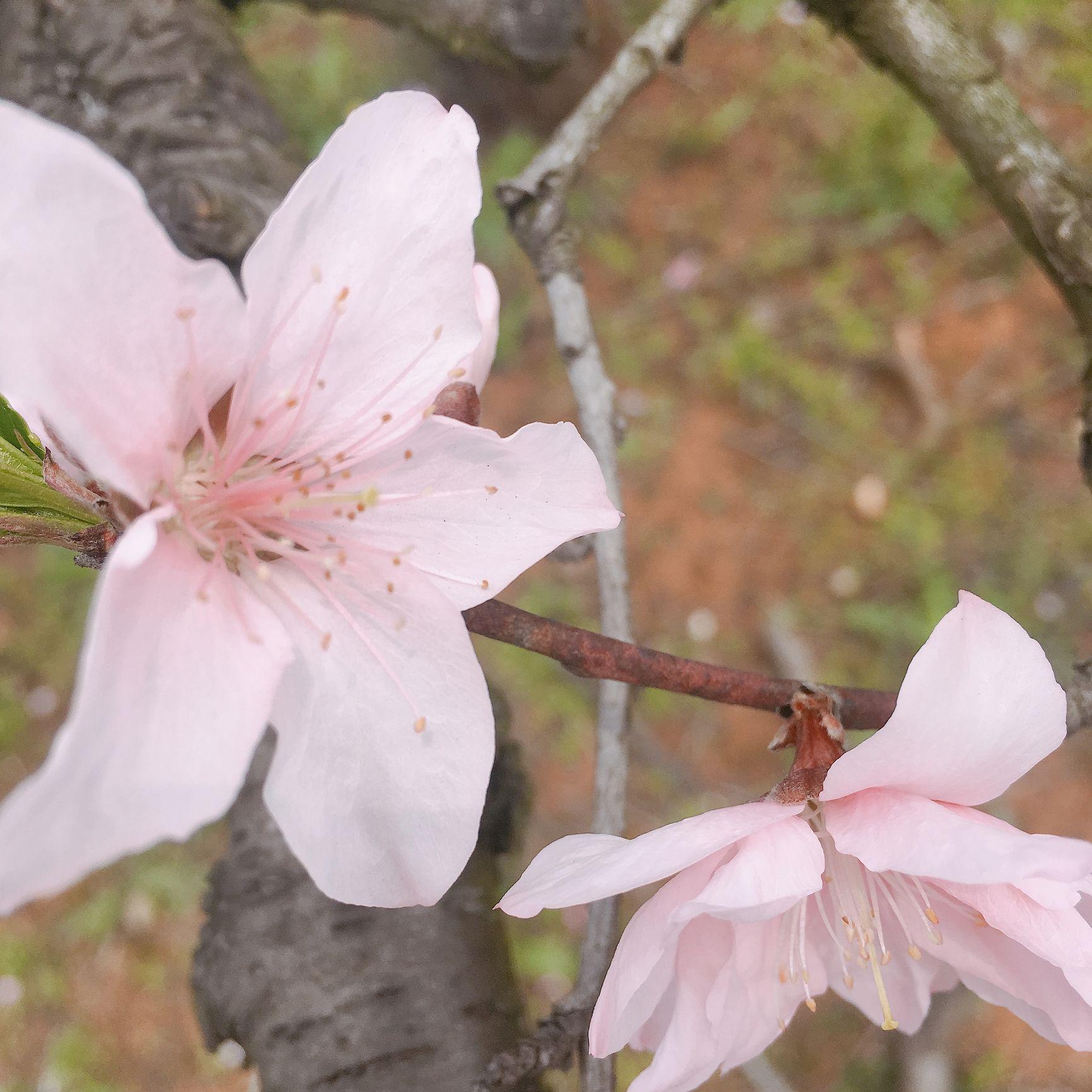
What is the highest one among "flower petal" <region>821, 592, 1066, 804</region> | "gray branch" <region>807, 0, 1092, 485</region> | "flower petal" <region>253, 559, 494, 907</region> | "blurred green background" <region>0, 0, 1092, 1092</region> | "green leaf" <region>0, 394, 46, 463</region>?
"gray branch" <region>807, 0, 1092, 485</region>

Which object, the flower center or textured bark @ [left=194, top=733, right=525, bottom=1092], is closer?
the flower center

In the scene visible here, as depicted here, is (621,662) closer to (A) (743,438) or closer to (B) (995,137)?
(B) (995,137)

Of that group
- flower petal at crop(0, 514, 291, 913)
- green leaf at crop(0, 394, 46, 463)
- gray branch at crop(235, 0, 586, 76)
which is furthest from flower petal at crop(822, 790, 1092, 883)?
gray branch at crop(235, 0, 586, 76)

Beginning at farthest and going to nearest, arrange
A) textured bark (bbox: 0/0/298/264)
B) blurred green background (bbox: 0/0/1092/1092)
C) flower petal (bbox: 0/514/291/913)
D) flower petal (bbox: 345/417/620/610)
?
blurred green background (bbox: 0/0/1092/1092), textured bark (bbox: 0/0/298/264), flower petal (bbox: 345/417/620/610), flower petal (bbox: 0/514/291/913)

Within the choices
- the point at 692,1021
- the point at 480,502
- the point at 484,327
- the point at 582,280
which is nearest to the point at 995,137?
the point at 582,280

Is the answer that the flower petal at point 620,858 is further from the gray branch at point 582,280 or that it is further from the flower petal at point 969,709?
the gray branch at point 582,280

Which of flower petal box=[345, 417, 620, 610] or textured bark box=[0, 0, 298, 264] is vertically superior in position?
flower petal box=[345, 417, 620, 610]

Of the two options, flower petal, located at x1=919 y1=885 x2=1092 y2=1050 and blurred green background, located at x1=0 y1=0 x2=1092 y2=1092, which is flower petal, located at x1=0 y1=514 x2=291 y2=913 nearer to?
flower petal, located at x1=919 y1=885 x2=1092 y2=1050

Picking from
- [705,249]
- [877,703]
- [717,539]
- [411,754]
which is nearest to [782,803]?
[877,703]
